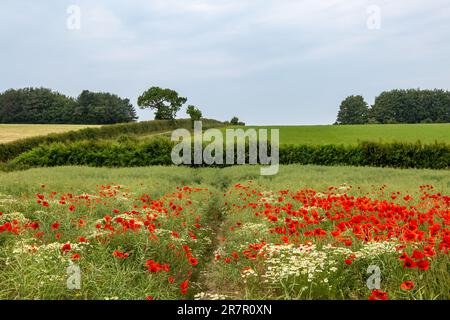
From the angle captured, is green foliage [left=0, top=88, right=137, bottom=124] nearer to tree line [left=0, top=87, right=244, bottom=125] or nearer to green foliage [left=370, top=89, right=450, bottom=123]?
tree line [left=0, top=87, right=244, bottom=125]

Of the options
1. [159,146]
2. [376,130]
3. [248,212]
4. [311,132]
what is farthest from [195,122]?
[248,212]

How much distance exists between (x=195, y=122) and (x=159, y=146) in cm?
4541

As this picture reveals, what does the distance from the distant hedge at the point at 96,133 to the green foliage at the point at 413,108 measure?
3961 cm

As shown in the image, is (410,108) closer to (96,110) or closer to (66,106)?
(96,110)

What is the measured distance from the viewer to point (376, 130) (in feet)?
186

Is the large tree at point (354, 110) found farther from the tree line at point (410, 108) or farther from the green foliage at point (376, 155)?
the green foliage at point (376, 155)

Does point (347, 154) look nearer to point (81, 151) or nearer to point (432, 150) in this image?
point (432, 150)

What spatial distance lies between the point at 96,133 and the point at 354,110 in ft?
223

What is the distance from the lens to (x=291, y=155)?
3064 cm

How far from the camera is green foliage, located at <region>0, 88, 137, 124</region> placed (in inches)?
3405

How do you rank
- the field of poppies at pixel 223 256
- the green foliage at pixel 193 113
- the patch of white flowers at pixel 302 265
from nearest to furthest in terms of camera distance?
1. the field of poppies at pixel 223 256
2. the patch of white flowers at pixel 302 265
3. the green foliage at pixel 193 113

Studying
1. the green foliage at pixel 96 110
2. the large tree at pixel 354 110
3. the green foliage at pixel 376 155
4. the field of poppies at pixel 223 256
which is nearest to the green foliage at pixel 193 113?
the green foliage at pixel 96 110

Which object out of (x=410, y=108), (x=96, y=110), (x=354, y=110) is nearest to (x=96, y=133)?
(x=96, y=110)

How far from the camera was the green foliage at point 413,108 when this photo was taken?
92.2 meters
